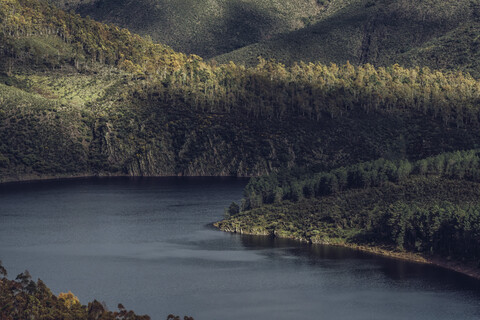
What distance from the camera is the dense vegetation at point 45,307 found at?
126562mm

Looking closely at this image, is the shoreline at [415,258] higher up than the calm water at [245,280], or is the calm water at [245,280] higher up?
the shoreline at [415,258]

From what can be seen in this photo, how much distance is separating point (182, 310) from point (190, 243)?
177 feet

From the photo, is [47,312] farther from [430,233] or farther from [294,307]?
[430,233]

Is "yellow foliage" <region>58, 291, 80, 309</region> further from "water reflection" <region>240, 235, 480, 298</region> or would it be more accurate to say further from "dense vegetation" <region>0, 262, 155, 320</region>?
"water reflection" <region>240, 235, 480, 298</region>

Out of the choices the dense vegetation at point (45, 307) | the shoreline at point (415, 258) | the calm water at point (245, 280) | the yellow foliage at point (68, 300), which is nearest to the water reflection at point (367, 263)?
the calm water at point (245, 280)

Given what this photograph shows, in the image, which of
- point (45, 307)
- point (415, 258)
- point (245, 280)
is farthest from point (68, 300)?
point (415, 258)

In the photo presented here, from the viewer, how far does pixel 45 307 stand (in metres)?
130

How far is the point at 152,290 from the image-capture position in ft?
515

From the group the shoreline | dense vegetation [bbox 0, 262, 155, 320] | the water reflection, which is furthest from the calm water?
dense vegetation [bbox 0, 262, 155, 320]

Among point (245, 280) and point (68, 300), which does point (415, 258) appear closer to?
point (245, 280)

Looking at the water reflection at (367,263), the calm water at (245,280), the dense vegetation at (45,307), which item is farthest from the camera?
the water reflection at (367,263)

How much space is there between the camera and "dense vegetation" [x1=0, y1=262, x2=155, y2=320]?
126562mm

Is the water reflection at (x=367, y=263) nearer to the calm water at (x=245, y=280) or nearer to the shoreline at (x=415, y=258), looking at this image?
the calm water at (x=245, y=280)

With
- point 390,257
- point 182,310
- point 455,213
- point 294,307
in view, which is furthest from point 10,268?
point 455,213
